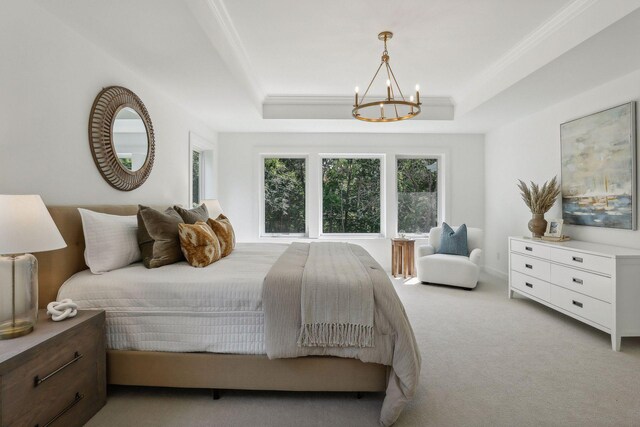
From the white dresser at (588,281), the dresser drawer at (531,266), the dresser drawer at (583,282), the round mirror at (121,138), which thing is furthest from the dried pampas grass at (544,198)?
the round mirror at (121,138)

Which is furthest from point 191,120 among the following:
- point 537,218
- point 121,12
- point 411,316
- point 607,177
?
point 607,177

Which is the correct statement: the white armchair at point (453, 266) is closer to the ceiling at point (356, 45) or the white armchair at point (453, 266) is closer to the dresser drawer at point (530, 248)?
the dresser drawer at point (530, 248)

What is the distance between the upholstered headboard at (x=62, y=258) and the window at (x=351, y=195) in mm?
3890

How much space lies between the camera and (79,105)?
2.42 m

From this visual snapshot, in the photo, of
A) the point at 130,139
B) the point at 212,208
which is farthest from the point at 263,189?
the point at 130,139

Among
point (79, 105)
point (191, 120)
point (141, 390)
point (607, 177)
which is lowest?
point (141, 390)

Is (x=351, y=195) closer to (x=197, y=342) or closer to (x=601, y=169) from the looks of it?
(x=601, y=169)

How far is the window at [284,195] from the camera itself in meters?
5.77

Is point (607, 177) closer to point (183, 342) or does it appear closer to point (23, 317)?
point (183, 342)

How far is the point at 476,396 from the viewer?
6.73ft

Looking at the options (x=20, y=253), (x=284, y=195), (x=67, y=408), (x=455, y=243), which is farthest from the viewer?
(x=284, y=195)

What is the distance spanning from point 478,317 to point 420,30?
9.24 feet

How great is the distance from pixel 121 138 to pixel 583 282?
4.28 meters

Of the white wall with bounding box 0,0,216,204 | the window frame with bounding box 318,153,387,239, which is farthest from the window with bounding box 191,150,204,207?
the window frame with bounding box 318,153,387,239
